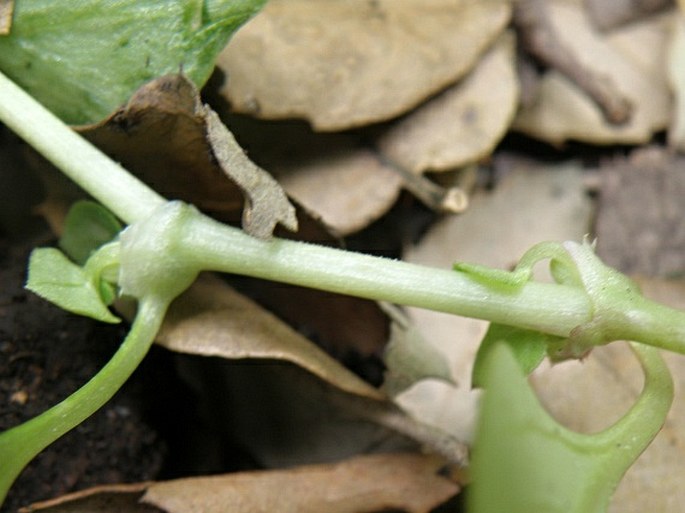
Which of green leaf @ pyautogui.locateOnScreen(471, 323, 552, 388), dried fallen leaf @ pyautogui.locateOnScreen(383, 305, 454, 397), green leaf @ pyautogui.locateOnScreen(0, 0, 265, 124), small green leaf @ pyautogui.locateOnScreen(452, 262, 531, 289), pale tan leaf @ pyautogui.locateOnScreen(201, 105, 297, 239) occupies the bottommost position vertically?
dried fallen leaf @ pyautogui.locateOnScreen(383, 305, 454, 397)

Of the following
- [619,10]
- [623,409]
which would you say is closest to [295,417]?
[623,409]

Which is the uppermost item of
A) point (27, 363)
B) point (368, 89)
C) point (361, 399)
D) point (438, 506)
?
point (368, 89)

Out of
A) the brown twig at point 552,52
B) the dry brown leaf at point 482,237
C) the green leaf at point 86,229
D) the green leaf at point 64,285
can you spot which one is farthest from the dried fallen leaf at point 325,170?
the brown twig at point 552,52

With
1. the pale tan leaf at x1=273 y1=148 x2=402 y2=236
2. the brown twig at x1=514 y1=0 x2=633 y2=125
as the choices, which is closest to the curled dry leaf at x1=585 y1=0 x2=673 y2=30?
the brown twig at x1=514 y1=0 x2=633 y2=125

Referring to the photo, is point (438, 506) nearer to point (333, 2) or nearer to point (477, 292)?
point (477, 292)

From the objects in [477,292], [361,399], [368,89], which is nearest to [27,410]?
[361,399]

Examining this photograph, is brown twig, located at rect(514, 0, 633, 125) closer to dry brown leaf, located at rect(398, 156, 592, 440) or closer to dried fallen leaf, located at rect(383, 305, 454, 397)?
dry brown leaf, located at rect(398, 156, 592, 440)
